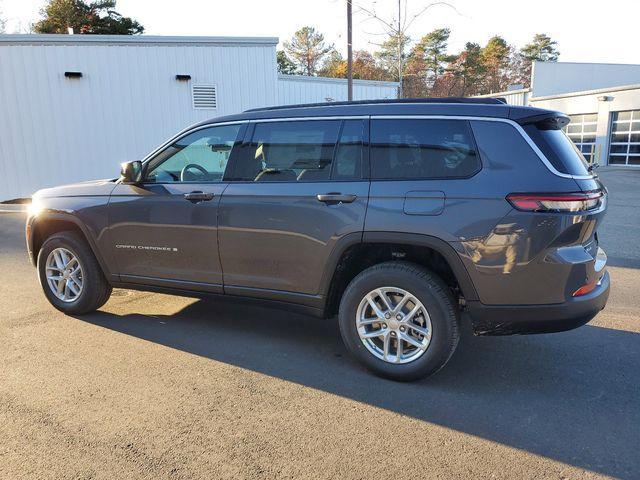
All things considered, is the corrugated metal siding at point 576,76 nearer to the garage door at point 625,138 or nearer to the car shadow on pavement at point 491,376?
the garage door at point 625,138

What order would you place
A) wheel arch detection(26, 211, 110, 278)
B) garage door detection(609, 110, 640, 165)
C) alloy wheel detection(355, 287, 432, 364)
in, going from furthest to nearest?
1. garage door detection(609, 110, 640, 165)
2. wheel arch detection(26, 211, 110, 278)
3. alloy wheel detection(355, 287, 432, 364)

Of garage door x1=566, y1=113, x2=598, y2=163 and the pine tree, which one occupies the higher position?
the pine tree

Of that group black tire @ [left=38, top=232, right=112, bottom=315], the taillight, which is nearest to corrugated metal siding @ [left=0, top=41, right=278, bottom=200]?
black tire @ [left=38, top=232, right=112, bottom=315]

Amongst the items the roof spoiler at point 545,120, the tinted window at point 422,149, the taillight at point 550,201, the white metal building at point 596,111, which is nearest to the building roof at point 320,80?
the white metal building at point 596,111

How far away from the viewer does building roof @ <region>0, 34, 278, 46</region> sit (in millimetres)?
13867

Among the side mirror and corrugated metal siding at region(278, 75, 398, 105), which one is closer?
the side mirror

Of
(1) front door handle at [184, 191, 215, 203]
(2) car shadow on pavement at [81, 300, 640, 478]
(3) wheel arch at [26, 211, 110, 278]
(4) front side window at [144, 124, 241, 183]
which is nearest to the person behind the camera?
(2) car shadow on pavement at [81, 300, 640, 478]

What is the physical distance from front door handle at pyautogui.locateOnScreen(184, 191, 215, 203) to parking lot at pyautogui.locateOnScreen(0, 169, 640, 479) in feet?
3.93

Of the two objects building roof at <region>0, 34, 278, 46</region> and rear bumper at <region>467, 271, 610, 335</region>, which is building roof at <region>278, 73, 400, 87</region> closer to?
building roof at <region>0, 34, 278, 46</region>

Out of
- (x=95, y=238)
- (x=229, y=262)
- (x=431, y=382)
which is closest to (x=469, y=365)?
(x=431, y=382)

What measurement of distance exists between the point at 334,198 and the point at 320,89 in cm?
1523

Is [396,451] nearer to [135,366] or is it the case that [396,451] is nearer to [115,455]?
[115,455]

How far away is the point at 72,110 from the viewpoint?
47.6 feet

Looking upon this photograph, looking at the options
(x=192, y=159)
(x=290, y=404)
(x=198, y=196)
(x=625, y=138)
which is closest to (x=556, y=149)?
(x=290, y=404)
